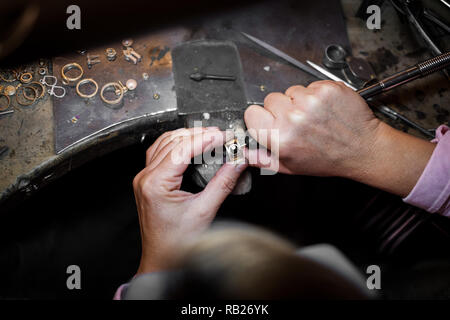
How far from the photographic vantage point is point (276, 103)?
1.12 metres

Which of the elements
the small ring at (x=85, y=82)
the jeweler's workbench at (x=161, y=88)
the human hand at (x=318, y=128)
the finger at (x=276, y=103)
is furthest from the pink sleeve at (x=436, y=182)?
the small ring at (x=85, y=82)

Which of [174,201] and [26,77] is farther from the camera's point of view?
[26,77]

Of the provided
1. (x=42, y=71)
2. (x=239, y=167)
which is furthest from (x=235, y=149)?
(x=42, y=71)

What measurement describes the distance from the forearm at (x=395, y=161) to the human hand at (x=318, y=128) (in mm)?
27

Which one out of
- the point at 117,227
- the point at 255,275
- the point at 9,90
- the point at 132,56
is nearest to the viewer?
the point at 255,275

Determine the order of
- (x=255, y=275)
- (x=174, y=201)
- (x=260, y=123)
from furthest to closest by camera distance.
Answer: (x=260, y=123), (x=174, y=201), (x=255, y=275)

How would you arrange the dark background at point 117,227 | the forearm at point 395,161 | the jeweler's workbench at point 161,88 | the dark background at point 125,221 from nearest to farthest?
the forearm at point 395,161 → the jeweler's workbench at point 161,88 → the dark background at point 125,221 → the dark background at point 117,227

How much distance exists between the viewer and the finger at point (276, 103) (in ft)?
3.61

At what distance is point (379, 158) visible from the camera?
110 cm

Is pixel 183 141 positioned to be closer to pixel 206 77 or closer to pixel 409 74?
pixel 206 77

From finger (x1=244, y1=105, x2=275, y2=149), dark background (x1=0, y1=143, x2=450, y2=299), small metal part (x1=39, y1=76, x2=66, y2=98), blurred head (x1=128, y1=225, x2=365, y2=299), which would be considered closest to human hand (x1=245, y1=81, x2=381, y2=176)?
finger (x1=244, y1=105, x2=275, y2=149)

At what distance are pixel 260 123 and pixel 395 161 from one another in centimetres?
51

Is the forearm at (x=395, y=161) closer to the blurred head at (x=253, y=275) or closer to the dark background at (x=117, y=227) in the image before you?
the dark background at (x=117, y=227)

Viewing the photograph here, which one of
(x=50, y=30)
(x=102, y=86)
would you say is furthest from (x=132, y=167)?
(x=50, y=30)
